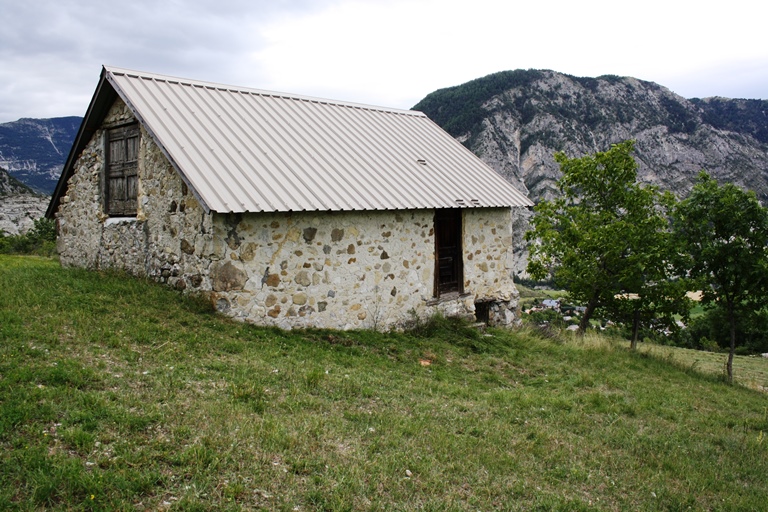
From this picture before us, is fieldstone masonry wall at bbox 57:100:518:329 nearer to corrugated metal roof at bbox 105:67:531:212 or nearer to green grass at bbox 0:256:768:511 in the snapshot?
corrugated metal roof at bbox 105:67:531:212

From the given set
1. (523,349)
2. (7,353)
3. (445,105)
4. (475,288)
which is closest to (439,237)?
(475,288)

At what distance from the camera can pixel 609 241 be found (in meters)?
14.7

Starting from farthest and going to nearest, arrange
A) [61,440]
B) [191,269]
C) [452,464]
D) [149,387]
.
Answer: [191,269], [149,387], [452,464], [61,440]

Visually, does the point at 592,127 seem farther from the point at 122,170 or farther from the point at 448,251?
the point at 122,170

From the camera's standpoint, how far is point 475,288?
12703mm

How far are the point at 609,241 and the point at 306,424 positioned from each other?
38.7ft

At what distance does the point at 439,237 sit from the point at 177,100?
238 inches

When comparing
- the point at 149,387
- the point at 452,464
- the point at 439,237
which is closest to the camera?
the point at 452,464

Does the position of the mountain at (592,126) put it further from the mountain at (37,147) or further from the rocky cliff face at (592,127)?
the mountain at (37,147)

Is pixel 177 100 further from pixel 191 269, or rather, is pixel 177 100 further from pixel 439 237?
pixel 439 237

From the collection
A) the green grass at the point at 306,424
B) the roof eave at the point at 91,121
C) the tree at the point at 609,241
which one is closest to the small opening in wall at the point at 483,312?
the tree at the point at 609,241

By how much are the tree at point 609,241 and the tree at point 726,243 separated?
1241 mm

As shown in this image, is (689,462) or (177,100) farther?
(177,100)

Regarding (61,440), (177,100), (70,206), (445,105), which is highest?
(445,105)
